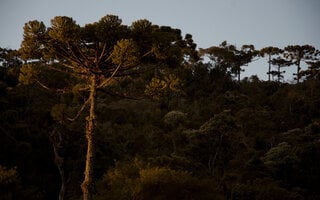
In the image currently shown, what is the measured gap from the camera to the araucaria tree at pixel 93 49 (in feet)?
36.5

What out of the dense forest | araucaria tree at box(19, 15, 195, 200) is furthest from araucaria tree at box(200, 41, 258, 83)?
araucaria tree at box(19, 15, 195, 200)

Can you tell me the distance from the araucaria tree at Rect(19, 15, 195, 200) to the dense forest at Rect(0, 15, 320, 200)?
0.11ft

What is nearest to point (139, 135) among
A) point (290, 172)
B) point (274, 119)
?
point (290, 172)

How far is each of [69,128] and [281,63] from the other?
149 feet

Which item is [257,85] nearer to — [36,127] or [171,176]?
[36,127]

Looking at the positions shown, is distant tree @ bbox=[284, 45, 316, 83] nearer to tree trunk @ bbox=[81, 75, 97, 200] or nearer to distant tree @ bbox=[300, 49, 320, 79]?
distant tree @ bbox=[300, 49, 320, 79]

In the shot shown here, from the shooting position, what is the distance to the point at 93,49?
12070 mm

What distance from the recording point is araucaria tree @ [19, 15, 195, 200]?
36.5ft

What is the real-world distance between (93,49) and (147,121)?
31.4 metres

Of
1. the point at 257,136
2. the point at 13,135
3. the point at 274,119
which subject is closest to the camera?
the point at 13,135

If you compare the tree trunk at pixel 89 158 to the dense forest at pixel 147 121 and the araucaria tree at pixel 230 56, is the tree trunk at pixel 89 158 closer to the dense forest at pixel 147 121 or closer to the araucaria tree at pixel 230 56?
the dense forest at pixel 147 121

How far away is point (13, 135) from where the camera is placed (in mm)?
26734

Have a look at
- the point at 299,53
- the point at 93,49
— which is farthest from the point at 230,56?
the point at 93,49

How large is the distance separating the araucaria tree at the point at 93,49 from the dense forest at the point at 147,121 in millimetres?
35
